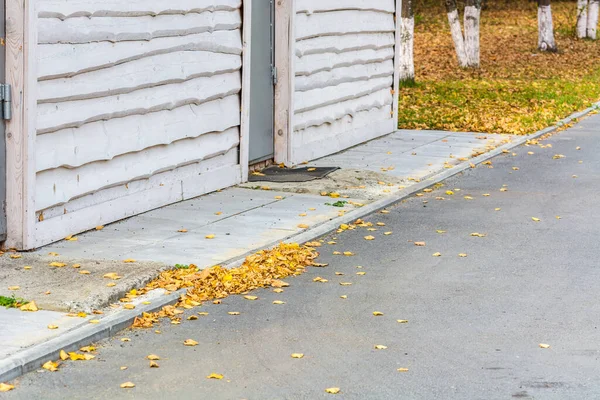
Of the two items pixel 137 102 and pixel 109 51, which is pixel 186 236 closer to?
pixel 137 102

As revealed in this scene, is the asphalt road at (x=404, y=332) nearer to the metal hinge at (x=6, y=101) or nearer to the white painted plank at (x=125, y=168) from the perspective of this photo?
the white painted plank at (x=125, y=168)

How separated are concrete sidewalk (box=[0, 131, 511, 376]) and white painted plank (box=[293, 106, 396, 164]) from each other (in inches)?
9.0

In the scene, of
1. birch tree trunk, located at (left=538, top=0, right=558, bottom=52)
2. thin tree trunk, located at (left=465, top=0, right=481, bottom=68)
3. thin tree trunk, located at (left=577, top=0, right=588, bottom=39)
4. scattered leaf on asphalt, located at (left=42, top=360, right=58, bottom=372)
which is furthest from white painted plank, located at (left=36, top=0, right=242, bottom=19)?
thin tree trunk, located at (left=577, top=0, right=588, bottom=39)

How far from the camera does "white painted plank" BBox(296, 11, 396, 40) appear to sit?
1530cm

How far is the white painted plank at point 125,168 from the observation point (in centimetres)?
1002

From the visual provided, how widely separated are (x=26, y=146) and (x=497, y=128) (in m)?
11.2

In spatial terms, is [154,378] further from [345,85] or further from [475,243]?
[345,85]

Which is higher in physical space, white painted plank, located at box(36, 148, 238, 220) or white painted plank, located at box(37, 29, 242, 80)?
white painted plank, located at box(37, 29, 242, 80)

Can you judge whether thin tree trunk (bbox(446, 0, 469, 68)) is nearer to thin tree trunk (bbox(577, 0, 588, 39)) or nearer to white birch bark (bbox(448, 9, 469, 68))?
white birch bark (bbox(448, 9, 469, 68))

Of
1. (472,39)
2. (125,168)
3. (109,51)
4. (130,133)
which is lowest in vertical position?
(125,168)

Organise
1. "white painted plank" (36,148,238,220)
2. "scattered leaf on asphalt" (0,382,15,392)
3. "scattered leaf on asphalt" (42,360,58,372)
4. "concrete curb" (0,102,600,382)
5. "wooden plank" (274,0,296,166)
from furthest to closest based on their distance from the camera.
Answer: "wooden plank" (274,0,296,166)
"white painted plank" (36,148,238,220)
"scattered leaf on asphalt" (42,360,58,372)
"concrete curb" (0,102,600,382)
"scattered leaf on asphalt" (0,382,15,392)

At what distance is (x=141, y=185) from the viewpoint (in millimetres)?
11547

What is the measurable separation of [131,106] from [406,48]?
14.5 meters

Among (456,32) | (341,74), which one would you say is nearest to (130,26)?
(341,74)
